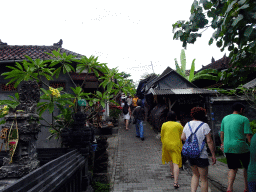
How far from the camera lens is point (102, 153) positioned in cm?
665

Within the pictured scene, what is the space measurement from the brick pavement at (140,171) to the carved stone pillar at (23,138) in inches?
111

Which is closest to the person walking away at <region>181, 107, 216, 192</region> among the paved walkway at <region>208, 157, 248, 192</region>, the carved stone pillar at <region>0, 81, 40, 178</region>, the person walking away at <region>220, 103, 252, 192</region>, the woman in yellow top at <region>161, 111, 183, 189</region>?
the person walking away at <region>220, 103, 252, 192</region>

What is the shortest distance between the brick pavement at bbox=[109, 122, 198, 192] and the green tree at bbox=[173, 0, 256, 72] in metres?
3.45

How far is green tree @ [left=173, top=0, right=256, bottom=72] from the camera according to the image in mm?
2404

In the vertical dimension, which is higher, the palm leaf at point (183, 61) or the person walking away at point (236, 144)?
the palm leaf at point (183, 61)

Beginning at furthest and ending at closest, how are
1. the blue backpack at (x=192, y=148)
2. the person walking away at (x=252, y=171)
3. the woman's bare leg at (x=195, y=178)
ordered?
the woman's bare leg at (x=195, y=178), the blue backpack at (x=192, y=148), the person walking away at (x=252, y=171)

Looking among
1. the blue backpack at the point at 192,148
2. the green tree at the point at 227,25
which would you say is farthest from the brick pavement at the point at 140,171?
the green tree at the point at 227,25

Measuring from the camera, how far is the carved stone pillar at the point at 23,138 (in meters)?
2.69

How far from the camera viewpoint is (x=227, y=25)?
9.70ft

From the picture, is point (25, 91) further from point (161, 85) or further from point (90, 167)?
point (161, 85)

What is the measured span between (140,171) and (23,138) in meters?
4.40

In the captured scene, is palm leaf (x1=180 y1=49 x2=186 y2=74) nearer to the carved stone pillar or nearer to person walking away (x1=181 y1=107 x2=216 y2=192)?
person walking away (x1=181 y1=107 x2=216 y2=192)

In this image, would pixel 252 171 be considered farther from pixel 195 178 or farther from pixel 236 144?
pixel 195 178

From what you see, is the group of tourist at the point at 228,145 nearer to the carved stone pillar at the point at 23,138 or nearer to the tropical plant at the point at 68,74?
the tropical plant at the point at 68,74
